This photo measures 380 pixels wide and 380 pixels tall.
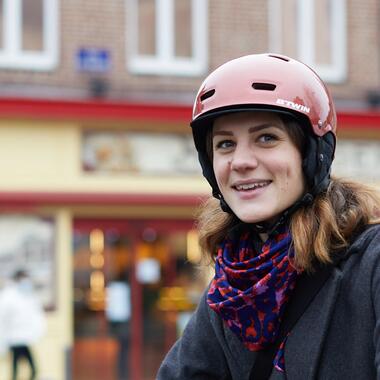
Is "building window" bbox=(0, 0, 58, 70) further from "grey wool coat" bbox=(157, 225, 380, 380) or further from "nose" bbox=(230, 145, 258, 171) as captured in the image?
"grey wool coat" bbox=(157, 225, 380, 380)

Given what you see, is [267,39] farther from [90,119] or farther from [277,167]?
[277,167]

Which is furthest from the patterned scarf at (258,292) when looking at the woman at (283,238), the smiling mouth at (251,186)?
the smiling mouth at (251,186)

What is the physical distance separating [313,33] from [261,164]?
1050 cm

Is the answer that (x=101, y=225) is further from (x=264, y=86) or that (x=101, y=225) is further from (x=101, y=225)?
(x=264, y=86)

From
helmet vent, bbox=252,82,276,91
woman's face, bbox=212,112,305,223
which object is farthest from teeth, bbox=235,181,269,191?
helmet vent, bbox=252,82,276,91

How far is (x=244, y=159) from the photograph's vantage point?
2.36m

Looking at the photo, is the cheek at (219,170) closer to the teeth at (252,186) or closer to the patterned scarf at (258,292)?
the teeth at (252,186)

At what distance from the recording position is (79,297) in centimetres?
1171

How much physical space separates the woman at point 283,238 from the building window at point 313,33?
9.94 meters

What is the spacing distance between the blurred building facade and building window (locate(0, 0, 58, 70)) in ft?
0.04

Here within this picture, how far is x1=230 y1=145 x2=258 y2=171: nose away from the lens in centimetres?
236

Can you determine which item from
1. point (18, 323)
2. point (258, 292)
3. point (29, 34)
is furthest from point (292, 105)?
point (29, 34)

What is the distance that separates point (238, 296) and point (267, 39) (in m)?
10.3

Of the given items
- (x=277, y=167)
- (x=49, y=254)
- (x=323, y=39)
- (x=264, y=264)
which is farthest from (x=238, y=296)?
(x=323, y=39)
